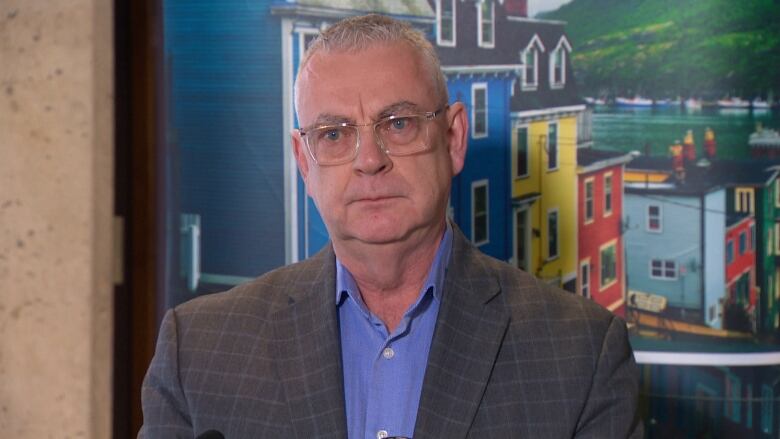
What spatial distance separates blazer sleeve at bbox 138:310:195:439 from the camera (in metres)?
1.30

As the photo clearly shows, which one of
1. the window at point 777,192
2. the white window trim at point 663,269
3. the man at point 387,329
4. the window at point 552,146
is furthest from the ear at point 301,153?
the window at point 777,192

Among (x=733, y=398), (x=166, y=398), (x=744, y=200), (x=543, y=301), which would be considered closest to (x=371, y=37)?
(x=543, y=301)

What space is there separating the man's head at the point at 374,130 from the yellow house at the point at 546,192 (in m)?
0.52

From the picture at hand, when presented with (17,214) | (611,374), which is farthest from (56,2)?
(611,374)

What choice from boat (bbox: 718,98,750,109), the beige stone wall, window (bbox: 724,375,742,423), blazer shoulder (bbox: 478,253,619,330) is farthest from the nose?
the beige stone wall

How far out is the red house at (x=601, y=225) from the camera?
178 centimetres

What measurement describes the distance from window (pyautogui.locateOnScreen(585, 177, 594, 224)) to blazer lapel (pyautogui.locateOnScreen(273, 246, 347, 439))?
589mm

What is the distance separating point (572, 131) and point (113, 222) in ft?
3.16

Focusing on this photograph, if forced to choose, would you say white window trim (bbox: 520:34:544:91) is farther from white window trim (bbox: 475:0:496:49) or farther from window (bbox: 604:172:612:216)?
window (bbox: 604:172:612:216)

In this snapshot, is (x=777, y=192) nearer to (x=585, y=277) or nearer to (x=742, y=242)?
(x=742, y=242)

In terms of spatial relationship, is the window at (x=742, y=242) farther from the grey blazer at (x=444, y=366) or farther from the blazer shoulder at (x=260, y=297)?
the blazer shoulder at (x=260, y=297)

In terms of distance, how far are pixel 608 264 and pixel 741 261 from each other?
0.75 feet

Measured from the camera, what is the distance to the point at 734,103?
1.68 m

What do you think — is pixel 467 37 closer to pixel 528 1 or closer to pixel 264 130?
pixel 528 1
